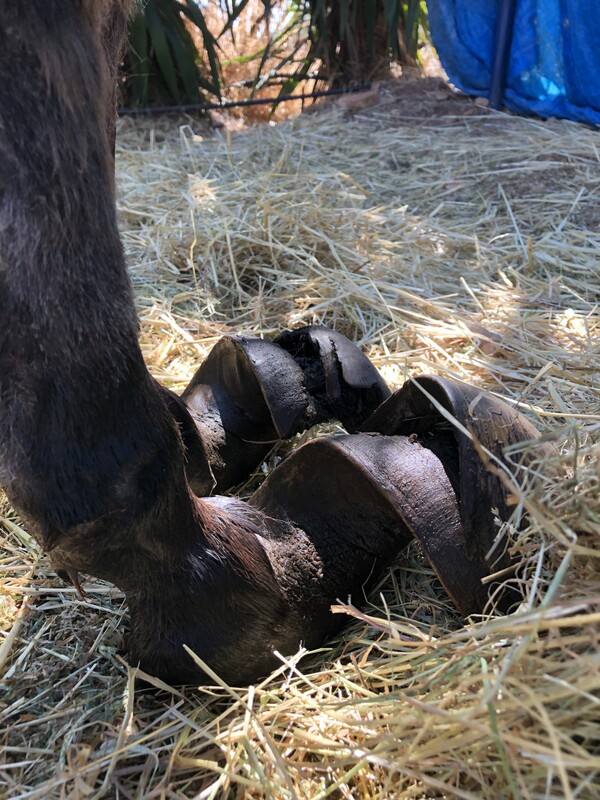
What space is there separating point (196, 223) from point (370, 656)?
197 centimetres

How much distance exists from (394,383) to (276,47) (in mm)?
4512

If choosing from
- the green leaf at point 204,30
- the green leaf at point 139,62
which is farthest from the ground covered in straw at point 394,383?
the green leaf at point 204,30

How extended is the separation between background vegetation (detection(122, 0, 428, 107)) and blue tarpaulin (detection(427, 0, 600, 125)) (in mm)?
564

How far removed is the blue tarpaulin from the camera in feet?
12.8

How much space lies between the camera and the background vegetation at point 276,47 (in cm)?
470

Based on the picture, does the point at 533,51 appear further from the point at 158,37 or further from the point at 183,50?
the point at 158,37

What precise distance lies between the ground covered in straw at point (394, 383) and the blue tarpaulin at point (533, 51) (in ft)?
0.71

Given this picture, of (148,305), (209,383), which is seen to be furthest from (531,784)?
(148,305)

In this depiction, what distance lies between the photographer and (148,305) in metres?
2.43

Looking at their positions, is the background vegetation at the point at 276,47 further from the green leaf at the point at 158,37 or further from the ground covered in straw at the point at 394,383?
the ground covered in straw at the point at 394,383

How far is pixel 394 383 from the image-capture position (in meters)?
1.94

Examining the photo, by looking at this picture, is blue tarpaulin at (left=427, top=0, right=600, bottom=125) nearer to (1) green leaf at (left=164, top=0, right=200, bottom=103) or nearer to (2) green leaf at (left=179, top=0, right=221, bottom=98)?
(2) green leaf at (left=179, top=0, right=221, bottom=98)

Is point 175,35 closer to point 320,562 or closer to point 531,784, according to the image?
point 320,562

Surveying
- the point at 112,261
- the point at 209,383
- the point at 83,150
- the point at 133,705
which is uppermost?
the point at 83,150
